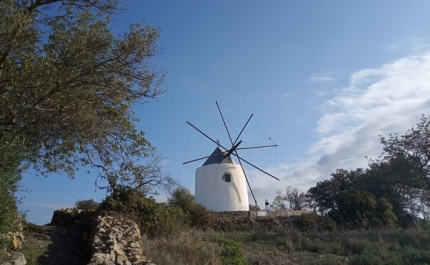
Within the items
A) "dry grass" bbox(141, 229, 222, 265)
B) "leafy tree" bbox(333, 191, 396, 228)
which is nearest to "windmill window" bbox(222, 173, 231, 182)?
"leafy tree" bbox(333, 191, 396, 228)

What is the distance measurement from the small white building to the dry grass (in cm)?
1911

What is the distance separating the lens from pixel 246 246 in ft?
48.8

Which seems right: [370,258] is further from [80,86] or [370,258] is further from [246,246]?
[80,86]

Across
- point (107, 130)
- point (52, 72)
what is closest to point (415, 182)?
point (107, 130)

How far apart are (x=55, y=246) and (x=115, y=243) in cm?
257

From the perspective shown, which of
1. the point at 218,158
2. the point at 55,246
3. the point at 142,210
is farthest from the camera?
the point at 218,158

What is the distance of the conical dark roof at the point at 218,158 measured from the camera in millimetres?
32094

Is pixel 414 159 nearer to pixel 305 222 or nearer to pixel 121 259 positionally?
pixel 305 222

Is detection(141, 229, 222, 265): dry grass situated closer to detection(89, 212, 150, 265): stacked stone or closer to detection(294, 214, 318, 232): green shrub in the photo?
detection(89, 212, 150, 265): stacked stone

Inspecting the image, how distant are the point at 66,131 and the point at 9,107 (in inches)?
49.3

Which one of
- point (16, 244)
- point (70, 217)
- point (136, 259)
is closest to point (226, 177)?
point (70, 217)

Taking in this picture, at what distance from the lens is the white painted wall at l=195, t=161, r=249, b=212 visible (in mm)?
30266

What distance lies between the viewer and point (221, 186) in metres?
30.4

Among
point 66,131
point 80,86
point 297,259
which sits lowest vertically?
point 297,259
